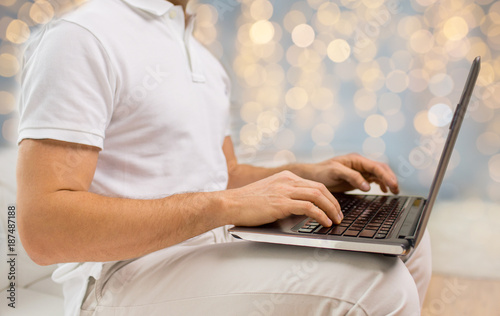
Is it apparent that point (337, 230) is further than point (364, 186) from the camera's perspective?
No

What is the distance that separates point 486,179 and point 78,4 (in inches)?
62.3

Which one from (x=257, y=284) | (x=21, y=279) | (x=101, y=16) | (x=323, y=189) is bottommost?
(x=21, y=279)

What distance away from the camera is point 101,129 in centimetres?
52

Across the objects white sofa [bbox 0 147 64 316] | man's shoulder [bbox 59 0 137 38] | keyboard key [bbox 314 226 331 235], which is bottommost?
white sofa [bbox 0 147 64 316]

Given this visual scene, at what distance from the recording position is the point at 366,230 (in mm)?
495

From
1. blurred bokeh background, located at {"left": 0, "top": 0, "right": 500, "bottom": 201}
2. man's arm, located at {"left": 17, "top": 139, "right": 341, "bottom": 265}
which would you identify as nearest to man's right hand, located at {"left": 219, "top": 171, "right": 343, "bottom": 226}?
man's arm, located at {"left": 17, "top": 139, "right": 341, "bottom": 265}

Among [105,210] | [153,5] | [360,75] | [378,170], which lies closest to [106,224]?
[105,210]

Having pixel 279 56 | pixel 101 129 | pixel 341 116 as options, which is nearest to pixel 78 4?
pixel 101 129

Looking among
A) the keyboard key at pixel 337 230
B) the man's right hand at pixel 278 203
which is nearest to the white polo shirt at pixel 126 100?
the man's right hand at pixel 278 203

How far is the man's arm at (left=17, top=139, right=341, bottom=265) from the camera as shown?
463 millimetres

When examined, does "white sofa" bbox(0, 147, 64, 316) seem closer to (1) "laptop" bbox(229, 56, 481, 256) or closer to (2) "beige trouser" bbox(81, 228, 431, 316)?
(2) "beige trouser" bbox(81, 228, 431, 316)

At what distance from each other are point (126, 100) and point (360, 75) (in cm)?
120

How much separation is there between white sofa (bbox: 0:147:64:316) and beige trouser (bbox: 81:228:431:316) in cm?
17

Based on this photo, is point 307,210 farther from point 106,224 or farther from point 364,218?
point 106,224
